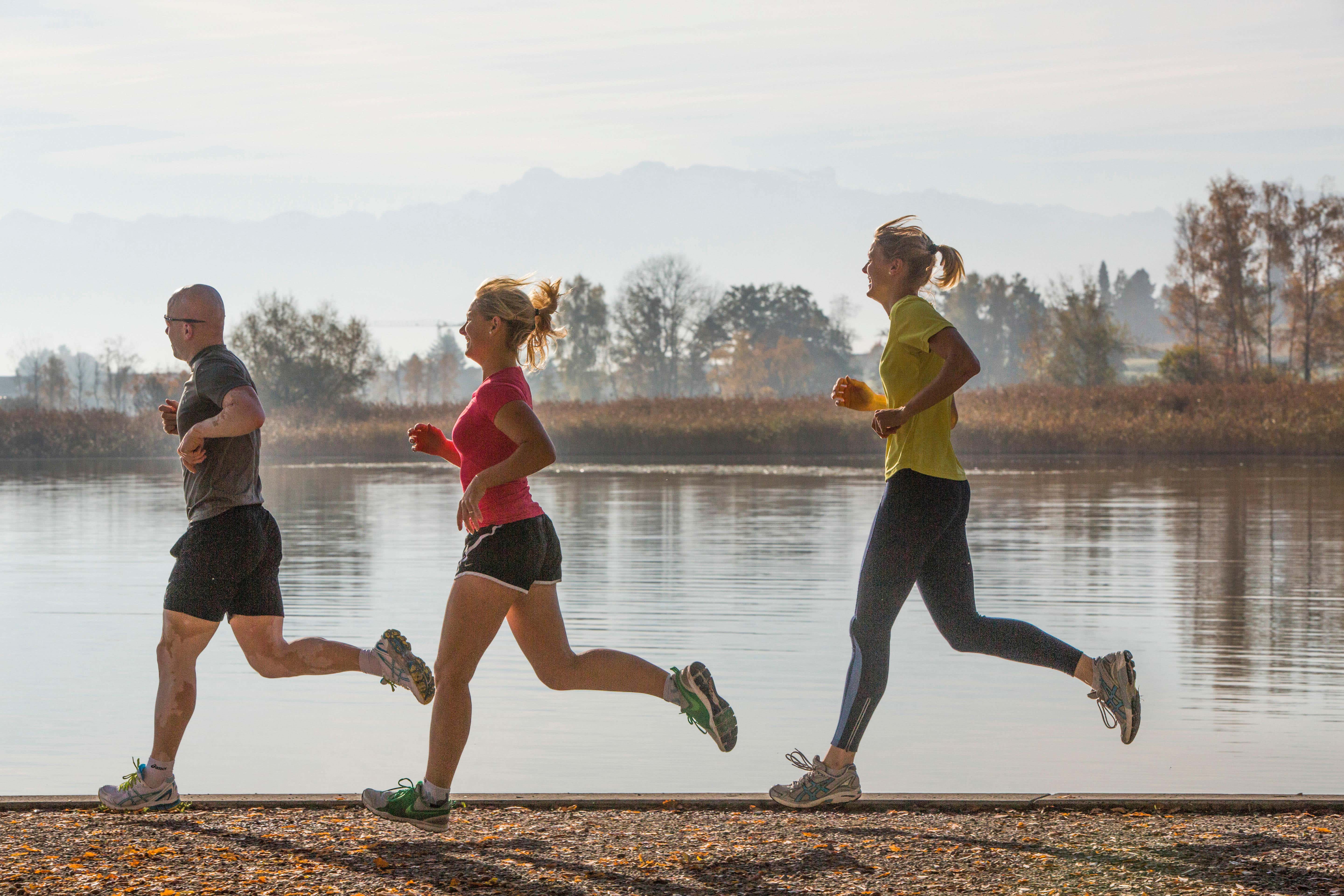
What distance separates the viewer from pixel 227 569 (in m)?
4.53

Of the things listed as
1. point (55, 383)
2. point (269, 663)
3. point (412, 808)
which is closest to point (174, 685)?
point (269, 663)

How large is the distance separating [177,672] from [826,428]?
34044 millimetres

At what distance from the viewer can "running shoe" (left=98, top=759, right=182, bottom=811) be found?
4320mm

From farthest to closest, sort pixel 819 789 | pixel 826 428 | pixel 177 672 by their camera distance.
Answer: pixel 826 428 < pixel 177 672 < pixel 819 789

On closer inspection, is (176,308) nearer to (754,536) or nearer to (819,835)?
(819,835)

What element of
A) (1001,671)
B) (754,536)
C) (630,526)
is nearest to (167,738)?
(1001,671)

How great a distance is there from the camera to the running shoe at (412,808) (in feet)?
13.3

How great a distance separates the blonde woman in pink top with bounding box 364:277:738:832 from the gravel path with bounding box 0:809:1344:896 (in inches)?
10.7

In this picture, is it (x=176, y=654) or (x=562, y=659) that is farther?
(x=176, y=654)

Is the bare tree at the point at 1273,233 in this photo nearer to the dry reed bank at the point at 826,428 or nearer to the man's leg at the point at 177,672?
the dry reed bank at the point at 826,428

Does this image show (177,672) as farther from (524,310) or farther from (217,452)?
(524,310)

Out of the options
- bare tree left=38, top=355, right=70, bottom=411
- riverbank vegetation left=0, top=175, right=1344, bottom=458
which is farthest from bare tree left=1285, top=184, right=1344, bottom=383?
bare tree left=38, top=355, right=70, bottom=411

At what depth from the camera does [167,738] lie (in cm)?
445

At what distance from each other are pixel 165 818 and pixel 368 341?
5452 cm
